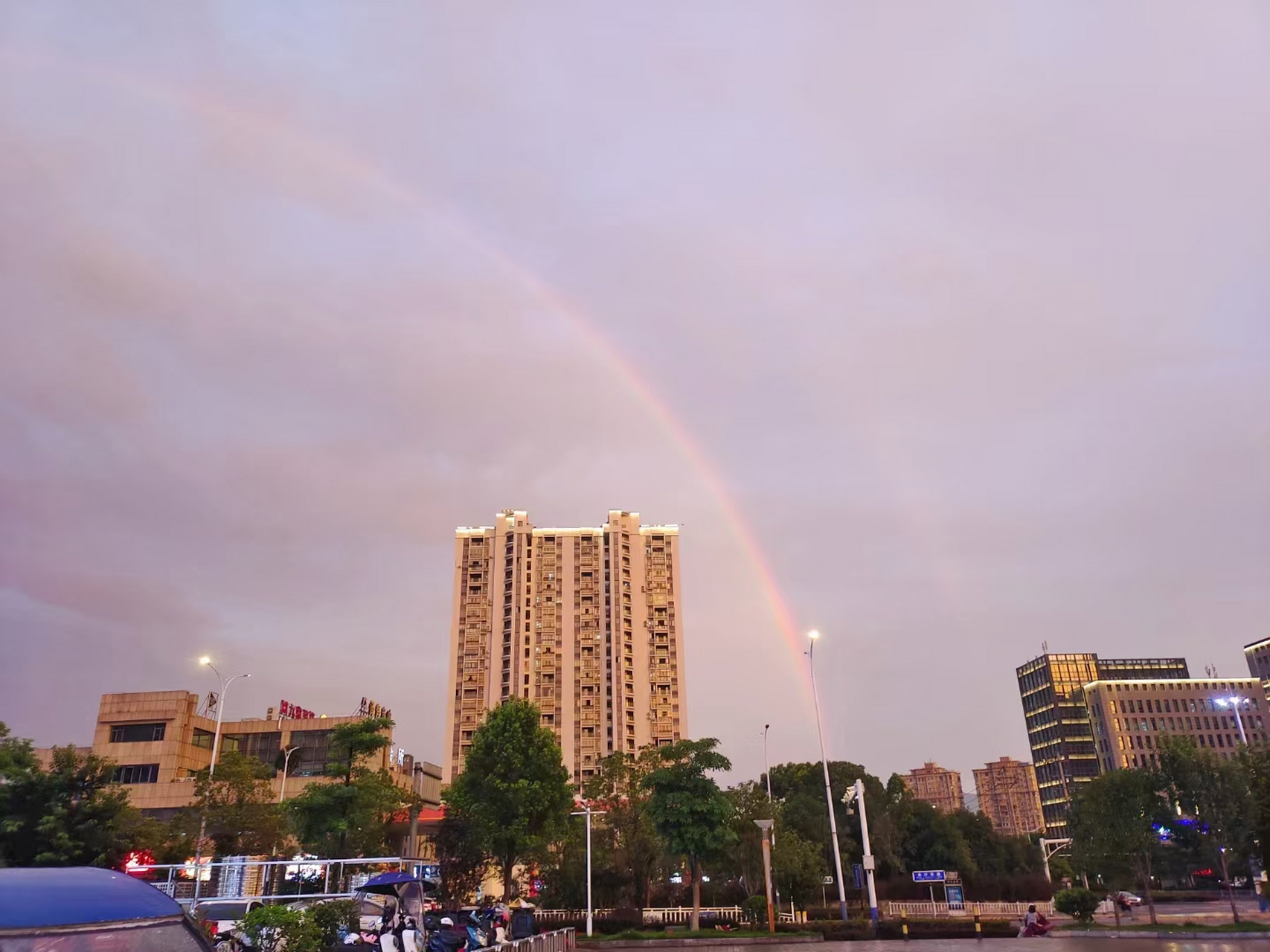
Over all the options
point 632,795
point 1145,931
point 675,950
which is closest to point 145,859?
point 675,950

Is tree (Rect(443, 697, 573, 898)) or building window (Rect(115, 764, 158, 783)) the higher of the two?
building window (Rect(115, 764, 158, 783))

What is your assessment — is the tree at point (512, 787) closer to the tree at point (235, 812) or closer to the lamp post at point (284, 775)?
the tree at point (235, 812)

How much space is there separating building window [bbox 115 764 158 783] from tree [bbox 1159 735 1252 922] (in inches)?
2913

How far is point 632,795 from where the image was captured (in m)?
53.2

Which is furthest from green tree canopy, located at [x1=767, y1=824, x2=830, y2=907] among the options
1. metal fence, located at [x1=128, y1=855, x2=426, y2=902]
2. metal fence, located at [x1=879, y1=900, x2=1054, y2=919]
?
metal fence, located at [x1=128, y1=855, x2=426, y2=902]

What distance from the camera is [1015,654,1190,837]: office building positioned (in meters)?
170

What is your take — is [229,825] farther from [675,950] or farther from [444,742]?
[444,742]

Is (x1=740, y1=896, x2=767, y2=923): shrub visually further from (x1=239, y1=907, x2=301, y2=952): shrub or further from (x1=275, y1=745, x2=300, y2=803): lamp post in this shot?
(x1=275, y1=745, x2=300, y2=803): lamp post

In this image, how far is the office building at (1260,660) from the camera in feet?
534

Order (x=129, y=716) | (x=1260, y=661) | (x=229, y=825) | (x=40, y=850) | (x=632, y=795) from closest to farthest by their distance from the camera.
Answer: (x=40, y=850) → (x=229, y=825) → (x=632, y=795) → (x=129, y=716) → (x=1260, y=661)

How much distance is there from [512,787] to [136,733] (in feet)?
161

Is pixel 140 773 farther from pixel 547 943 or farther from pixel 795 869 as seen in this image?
pixel 547 943

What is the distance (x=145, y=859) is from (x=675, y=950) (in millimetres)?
19950

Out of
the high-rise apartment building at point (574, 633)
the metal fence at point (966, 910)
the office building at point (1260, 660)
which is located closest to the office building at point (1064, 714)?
the office building at point (1260, 660)
